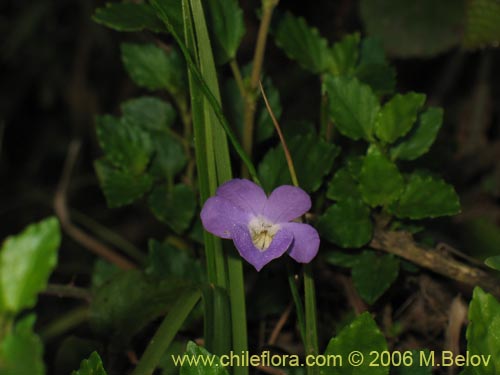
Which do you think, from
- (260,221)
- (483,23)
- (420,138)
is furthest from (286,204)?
(483,23)

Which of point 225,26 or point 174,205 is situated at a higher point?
point 225,26

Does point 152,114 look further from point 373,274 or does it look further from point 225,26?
point 373,274

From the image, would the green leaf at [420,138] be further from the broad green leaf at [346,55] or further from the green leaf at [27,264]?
the green leaf at [27,264]

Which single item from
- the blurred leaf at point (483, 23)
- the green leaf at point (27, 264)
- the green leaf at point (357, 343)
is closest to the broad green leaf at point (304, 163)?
the green leaf at point (357, 343)

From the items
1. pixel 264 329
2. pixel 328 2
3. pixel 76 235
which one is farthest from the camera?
pixel 328 2

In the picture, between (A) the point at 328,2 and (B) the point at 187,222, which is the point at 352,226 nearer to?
(B) the point at 187,222

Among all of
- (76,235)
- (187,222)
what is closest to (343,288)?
(187,222)

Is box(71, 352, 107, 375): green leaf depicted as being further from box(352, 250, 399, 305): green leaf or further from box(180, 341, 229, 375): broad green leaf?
box(352, 250, 399, 305): green leaf
